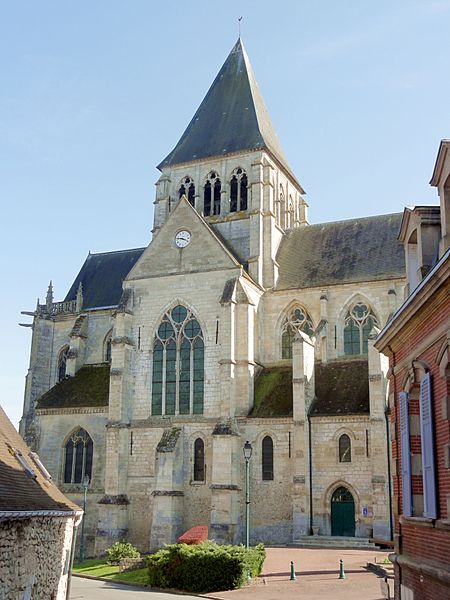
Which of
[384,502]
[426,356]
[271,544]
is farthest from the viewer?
[271,544]

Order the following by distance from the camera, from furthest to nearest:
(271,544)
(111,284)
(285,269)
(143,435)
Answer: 1. (111,284)
2. (285,269)
3. (143,435)
4. (271,544)

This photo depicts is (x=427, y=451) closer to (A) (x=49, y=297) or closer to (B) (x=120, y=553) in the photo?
(B) (x=120, y=553)

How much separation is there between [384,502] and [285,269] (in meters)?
14.4

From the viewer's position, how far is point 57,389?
41094mm

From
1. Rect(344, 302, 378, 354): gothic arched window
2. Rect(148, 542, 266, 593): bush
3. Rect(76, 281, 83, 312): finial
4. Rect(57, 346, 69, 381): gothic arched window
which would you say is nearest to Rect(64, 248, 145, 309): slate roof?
Rect(76, 281, 83, 312): finial

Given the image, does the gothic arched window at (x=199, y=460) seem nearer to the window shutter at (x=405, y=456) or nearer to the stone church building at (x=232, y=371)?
the stone church building at (x=232, y=371)

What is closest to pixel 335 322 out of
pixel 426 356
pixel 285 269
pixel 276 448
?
pixel 285 269

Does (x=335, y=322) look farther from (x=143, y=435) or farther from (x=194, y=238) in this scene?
(x=143, y=435)

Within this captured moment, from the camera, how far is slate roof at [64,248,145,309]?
46119 millimetres

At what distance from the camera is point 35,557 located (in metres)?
15.5

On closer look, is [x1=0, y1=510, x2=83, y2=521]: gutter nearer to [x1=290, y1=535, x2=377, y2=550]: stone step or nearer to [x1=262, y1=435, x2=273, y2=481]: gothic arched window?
[x1=290, y1=535, x2=377, y2=550]: stone step

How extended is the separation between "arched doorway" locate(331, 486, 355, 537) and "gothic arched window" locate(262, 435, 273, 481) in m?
3.07

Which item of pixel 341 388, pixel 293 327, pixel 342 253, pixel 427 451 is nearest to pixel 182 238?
pixel 293 327

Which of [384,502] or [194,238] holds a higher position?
[194,238]
